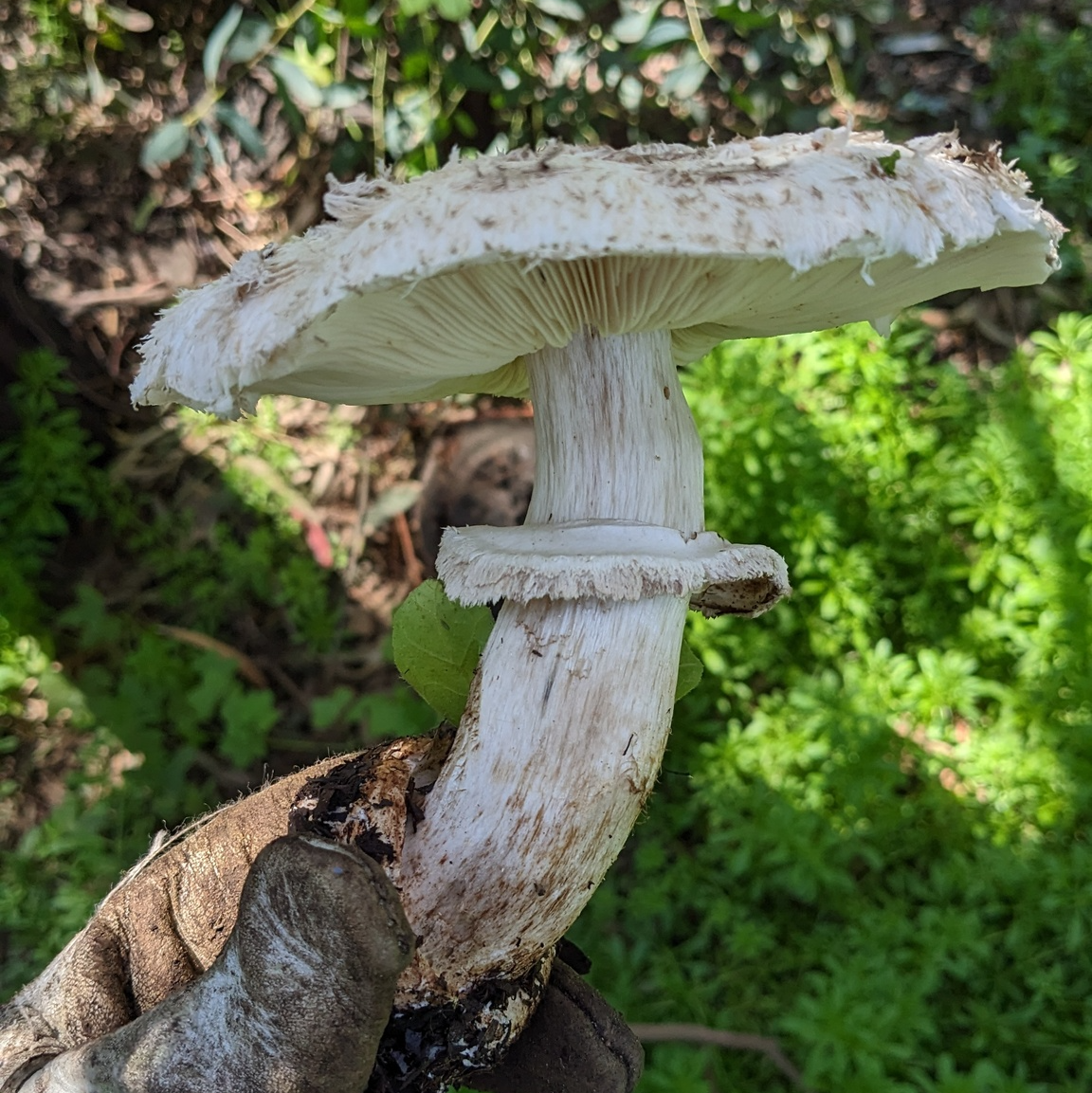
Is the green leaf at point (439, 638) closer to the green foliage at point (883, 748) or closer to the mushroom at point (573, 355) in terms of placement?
the mushroom at point (573, 355)

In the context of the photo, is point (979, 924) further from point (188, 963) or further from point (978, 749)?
point (188, 963)

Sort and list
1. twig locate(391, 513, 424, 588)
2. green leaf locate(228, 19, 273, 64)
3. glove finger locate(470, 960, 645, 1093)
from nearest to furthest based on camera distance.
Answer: glove finger locate(470, 960, 645, 1093) → green leaf locate(228, 19, 273, 64) → twig locate(391, 513, 424, 588)

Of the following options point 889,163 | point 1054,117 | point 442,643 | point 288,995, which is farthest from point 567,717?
point 1054,117

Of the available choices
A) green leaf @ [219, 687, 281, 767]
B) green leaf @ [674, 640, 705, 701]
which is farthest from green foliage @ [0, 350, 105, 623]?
green leaf @ [674, 640, 705, 701]

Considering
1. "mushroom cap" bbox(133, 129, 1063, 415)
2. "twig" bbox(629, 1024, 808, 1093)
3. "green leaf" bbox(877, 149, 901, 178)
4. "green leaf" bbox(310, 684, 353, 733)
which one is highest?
"green leaf" bbox(877, 149, 901, 178)

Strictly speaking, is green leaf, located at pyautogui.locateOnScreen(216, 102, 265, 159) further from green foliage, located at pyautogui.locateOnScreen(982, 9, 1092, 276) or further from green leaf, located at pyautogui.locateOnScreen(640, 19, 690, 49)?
green foliage, located at pyautogui.locateOnScreen(982, 9, 1092, 276)

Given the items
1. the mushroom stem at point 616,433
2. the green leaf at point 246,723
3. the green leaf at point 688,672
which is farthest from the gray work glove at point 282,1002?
the green leaf at point 246,723

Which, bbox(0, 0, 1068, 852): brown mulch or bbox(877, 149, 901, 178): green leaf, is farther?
bbox(0, 0, 1068, 852): brown mulch
